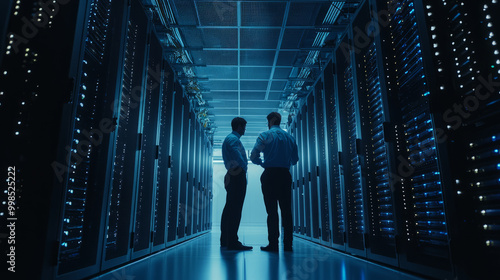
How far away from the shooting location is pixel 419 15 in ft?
5.59

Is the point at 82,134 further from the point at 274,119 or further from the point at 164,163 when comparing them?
the point at 274,119

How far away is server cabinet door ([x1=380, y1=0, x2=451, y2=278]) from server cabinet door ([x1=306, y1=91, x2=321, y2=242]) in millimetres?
2240

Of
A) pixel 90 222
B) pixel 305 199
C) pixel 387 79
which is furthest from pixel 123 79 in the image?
pixel 305 199

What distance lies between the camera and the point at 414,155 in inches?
74.7

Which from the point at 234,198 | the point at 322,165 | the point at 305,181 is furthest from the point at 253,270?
the point at 305,181

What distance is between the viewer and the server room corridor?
1.39 meters

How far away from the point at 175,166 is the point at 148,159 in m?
1.14

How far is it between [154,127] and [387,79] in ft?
7.17

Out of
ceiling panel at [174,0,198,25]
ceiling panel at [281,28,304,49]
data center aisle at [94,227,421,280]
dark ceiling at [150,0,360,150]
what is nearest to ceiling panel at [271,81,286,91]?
dark ceiling at [150,0,360,150]

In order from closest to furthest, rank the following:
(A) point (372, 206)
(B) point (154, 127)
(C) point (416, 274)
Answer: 1. (C) point (416, 274)
2. (A) point (372, 206)
3. (B) point (154, 127)

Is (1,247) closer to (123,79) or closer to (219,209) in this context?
(123,79)

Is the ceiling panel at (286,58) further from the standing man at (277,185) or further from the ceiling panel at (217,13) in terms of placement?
the standing man at (277,185)

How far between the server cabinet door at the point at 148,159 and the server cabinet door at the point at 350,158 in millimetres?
1933

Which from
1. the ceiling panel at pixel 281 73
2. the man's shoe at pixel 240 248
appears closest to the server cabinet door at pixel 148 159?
the man's shoe at pixel 240 248
